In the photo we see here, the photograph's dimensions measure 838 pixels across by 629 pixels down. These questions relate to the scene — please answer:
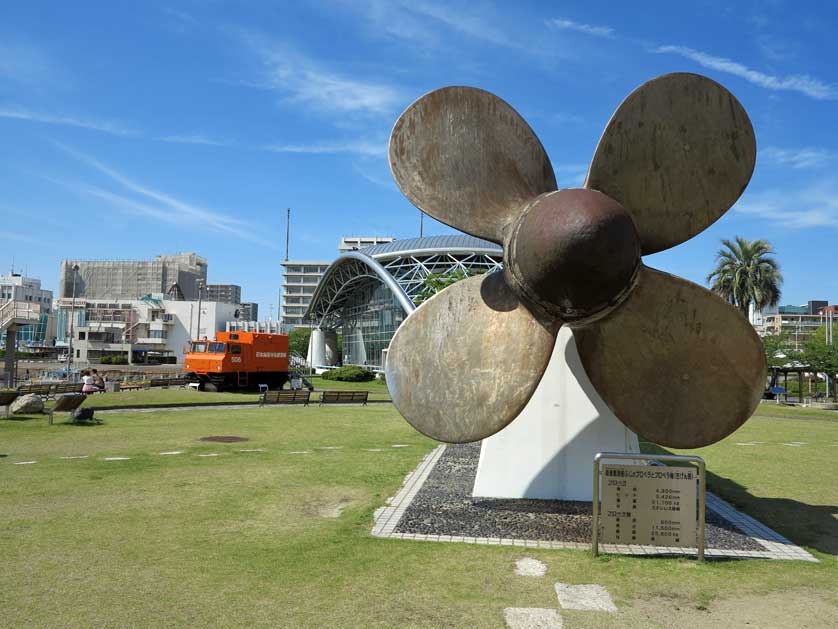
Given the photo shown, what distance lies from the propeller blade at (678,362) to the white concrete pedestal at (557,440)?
1.98 m

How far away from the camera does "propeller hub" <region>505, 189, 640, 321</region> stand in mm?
5023

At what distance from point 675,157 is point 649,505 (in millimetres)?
3413

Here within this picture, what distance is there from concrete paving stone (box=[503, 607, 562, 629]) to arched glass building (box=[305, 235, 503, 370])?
1499 inches

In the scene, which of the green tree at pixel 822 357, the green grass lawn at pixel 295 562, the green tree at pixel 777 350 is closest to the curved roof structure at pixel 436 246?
the green tree at pixel 777 350

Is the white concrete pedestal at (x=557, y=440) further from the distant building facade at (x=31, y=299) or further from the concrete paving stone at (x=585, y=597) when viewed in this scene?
the distant building facade at (x=31, y=299)

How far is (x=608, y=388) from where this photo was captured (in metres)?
6.05

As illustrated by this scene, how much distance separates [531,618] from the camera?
4.58 meters

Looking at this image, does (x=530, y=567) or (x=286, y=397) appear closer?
(x=530, y=567)

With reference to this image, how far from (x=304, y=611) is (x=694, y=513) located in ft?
12.9

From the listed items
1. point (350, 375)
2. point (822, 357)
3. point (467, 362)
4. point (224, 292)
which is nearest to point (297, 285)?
point (224, 292)

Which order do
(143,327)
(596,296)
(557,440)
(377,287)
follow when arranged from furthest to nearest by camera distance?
(143,327), (377,287), (557,440), (596,296)

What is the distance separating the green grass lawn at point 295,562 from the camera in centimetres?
459

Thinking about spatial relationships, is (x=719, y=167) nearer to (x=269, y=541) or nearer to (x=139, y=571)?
(x=269, y=541)

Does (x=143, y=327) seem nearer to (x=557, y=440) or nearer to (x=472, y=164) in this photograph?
(x=557, y=440)
